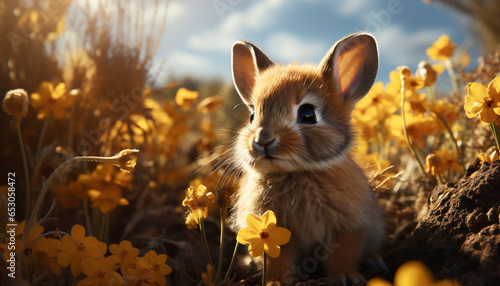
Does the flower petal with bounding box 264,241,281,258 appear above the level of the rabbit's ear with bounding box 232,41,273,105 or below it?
below

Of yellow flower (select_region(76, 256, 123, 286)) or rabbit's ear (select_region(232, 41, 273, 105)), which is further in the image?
rabbit's ear (select_region(232, 41, 273, 105))

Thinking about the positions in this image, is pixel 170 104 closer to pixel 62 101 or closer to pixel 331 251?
pixel 62 101

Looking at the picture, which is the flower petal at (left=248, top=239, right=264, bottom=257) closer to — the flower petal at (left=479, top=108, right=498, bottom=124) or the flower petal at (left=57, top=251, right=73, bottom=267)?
the flower petal at (left=57, top=251, right=73, bottom=267)

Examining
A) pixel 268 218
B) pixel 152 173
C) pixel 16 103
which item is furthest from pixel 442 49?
pixel 16 103

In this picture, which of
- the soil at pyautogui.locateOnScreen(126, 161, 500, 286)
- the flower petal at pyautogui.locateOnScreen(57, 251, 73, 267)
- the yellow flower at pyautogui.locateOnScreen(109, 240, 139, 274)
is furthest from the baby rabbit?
the flower petal at pyautogui.locateOnScreen(57, 251, 73, 267)

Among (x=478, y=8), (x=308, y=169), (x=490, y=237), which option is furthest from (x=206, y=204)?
(x=478, y=8)

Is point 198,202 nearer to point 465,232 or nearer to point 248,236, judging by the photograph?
point 248,236

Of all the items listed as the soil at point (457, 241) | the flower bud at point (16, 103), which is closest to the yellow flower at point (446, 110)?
the soil at point (457, 241)

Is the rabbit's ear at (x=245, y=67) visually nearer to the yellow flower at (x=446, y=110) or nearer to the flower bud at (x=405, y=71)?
the flower bud at (x=405, y=71)
